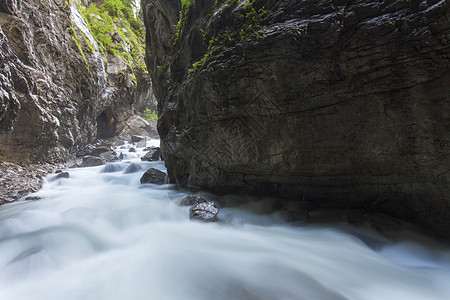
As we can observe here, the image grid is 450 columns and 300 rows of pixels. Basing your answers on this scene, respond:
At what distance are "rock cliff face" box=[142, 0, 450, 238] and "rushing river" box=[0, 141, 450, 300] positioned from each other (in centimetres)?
94

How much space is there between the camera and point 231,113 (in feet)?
15.1

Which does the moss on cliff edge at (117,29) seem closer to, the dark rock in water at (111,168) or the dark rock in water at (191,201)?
the dark rock in water at (111,168)

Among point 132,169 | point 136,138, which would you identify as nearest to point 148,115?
point 136,138

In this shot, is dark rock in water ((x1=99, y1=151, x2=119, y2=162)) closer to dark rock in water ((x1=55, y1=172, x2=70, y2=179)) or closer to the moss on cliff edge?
dark rock in water ((x1=55, y1=172, x2=70, y2=179))

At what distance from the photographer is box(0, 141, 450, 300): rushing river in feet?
7.47

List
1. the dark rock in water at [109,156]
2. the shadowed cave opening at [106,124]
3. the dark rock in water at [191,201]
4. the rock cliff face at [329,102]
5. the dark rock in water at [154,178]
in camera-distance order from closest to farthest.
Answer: the rock cliff face at [329,102], the dark rock in water at [191,201], the dark rock in water at [154,178], the dark rock in water at [109,156], the shadowed cave opening at [106,124]

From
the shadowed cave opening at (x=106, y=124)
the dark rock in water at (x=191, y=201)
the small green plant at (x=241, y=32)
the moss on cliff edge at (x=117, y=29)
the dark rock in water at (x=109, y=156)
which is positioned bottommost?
the dark rock in water at (x=191, y=201)

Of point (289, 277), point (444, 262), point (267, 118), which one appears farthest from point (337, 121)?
point (289, 277)

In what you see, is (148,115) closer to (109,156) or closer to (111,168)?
(109,156)

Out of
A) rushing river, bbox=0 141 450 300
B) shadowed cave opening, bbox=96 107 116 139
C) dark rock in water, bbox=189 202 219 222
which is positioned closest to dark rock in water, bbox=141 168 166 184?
rushing river, bbox=0 141 450 300

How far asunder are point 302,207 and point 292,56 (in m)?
3.34

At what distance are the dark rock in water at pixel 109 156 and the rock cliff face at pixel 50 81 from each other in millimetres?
1595

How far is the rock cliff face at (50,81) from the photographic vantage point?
21.2 feet

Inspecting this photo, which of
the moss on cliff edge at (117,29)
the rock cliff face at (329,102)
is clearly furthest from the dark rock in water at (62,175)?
the moss on cliff edge at (117,29)
